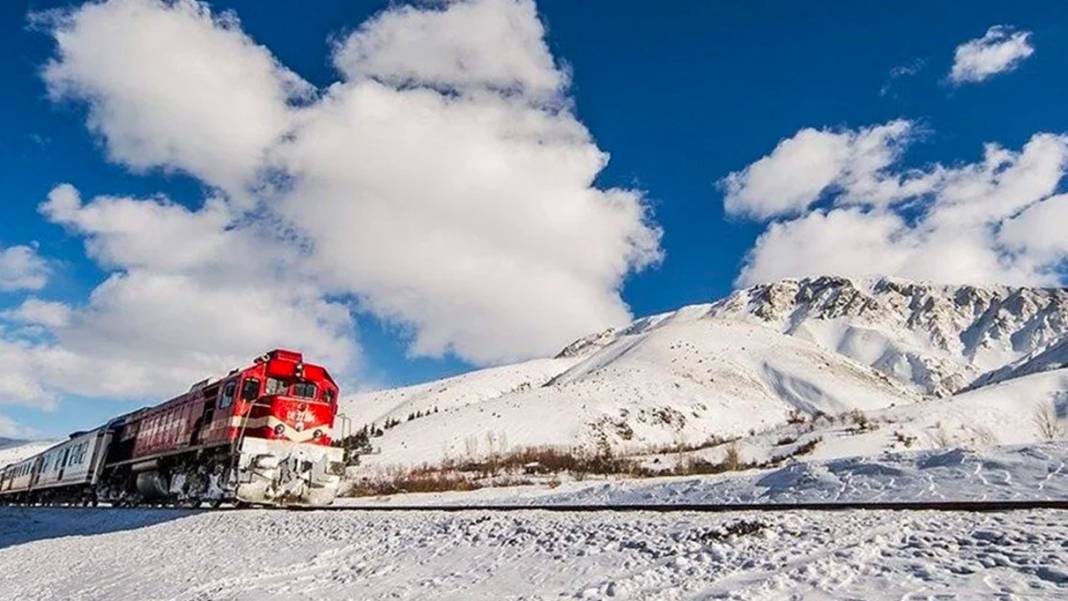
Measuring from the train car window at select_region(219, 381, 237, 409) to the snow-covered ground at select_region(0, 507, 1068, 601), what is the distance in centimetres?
656

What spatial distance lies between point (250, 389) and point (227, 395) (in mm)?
1118

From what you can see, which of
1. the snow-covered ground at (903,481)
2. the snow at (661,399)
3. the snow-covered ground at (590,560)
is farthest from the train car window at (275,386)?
the snow at (661,399)

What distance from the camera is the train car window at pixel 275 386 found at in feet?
69.6

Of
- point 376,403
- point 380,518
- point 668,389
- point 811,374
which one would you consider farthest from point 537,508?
point 376,403

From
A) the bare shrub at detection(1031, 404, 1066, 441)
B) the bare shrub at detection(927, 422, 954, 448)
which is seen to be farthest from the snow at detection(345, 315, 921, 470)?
the bare shrub at detection(1031, 404, 1066, 441)

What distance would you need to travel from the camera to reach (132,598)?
1025 centimetres

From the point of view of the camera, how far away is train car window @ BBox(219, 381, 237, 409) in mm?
20828

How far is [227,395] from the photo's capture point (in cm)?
2112

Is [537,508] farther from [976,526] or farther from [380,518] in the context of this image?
[976,526]

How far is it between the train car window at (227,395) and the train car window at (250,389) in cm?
46

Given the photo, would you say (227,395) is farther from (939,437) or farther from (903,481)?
(939,437)

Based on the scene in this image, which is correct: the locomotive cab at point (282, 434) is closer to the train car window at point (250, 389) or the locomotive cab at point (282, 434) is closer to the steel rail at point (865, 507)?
the train car window at point (250, 389)

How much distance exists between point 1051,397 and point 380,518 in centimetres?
5027

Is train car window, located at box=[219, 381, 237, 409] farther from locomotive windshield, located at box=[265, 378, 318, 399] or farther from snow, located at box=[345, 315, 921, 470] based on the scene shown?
snow, located at box=[345, 315, 921, 470]
